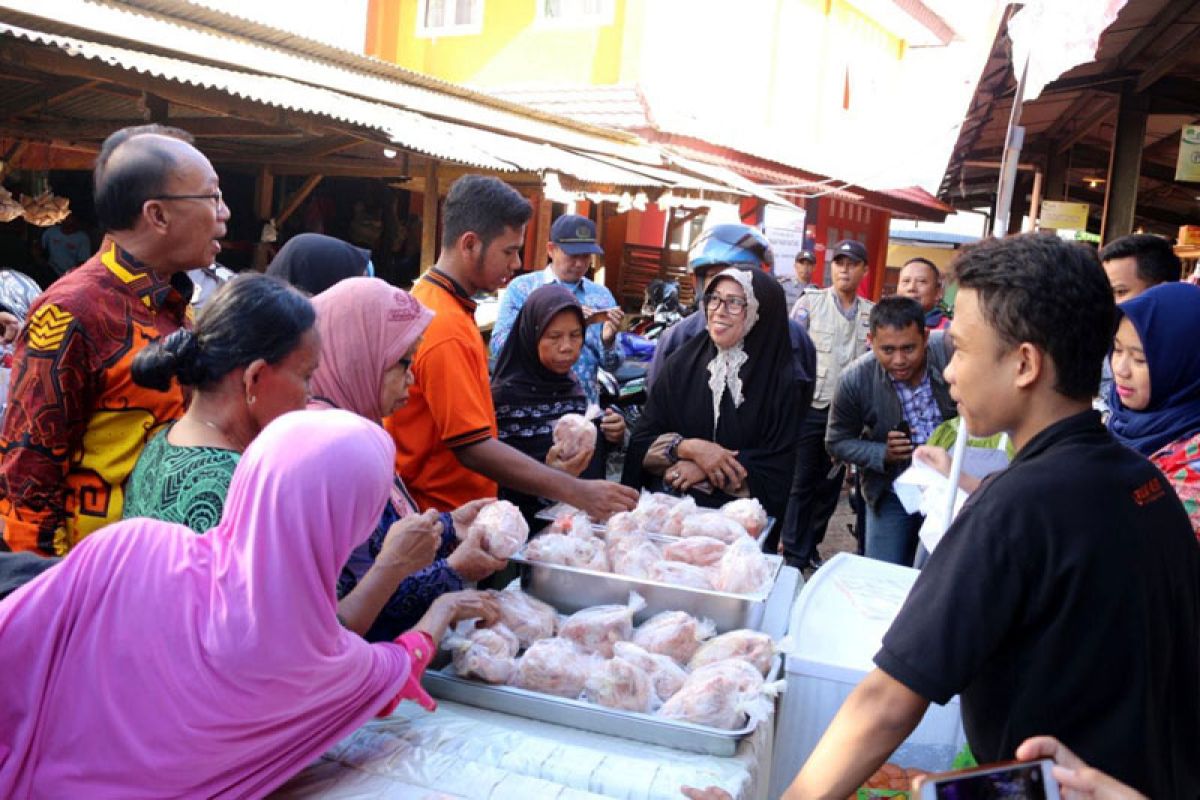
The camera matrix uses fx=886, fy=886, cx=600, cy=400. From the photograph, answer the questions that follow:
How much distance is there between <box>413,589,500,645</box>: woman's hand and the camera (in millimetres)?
1914

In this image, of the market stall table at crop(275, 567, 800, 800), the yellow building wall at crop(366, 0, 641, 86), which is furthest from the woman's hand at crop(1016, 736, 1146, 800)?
the yellow building wall at crop(366, 0, 641, 86)

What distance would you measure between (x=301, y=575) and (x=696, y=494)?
2127 millimetres

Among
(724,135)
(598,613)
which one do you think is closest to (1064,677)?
(598,613)

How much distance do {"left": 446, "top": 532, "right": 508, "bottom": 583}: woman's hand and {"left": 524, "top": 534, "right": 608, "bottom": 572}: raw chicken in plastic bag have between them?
0.19 metres

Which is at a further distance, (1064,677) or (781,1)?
(781,1)

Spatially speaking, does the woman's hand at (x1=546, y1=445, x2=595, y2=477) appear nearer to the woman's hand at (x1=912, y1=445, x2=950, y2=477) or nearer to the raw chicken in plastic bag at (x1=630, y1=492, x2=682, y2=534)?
the raw chicken in plastic bag at (x1=630, y1=492, x2=682, y2=534)

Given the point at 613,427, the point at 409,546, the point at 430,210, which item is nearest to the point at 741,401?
the point at 613,427

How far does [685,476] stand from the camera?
3.27 metres

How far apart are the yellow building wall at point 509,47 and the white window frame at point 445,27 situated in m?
0.05

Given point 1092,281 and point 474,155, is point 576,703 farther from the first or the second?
point 474,155

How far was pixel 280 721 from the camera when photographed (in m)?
1.47

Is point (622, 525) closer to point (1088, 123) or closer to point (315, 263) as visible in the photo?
point (315, 263)

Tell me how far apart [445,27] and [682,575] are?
15.0 meters

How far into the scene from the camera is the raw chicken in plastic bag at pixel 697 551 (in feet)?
8.09
